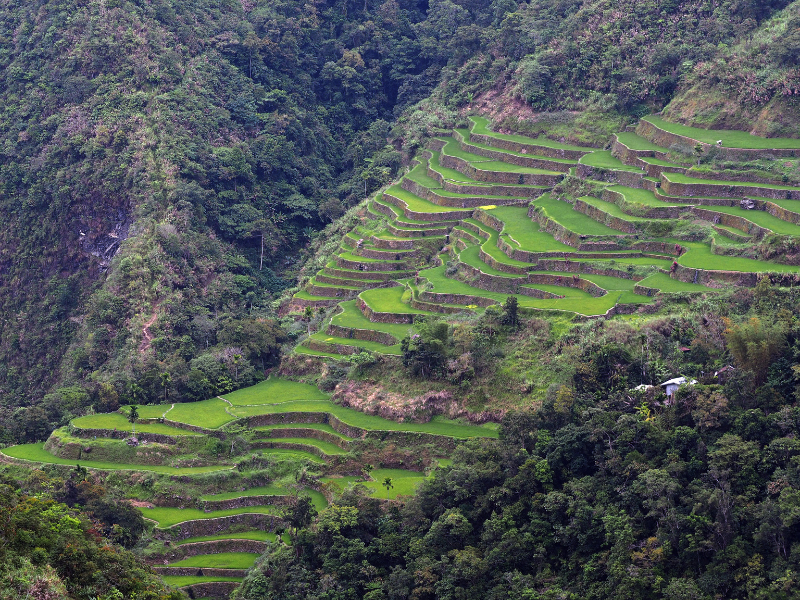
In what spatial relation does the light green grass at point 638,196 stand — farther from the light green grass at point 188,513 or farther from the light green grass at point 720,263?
the light green grass at point 188,513

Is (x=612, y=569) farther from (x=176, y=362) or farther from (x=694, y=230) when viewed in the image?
(x=176, y=362)

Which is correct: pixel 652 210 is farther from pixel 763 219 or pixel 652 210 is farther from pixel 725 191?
pixel 763 219

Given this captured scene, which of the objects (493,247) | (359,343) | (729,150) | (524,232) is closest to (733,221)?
(729,150)

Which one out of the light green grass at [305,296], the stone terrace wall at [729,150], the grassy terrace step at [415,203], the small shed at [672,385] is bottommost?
the light green grass at [305,296]

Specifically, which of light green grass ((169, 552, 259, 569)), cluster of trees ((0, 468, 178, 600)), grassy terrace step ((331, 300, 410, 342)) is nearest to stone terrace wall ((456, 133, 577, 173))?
grassy terrace step ((331, 300, 410, 342))

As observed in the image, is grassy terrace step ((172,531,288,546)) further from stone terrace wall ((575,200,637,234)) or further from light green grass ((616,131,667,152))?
light green grass ((616,131,667,152))

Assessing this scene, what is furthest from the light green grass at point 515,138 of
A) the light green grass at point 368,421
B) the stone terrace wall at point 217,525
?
the stone terrace wall at point 217,525
